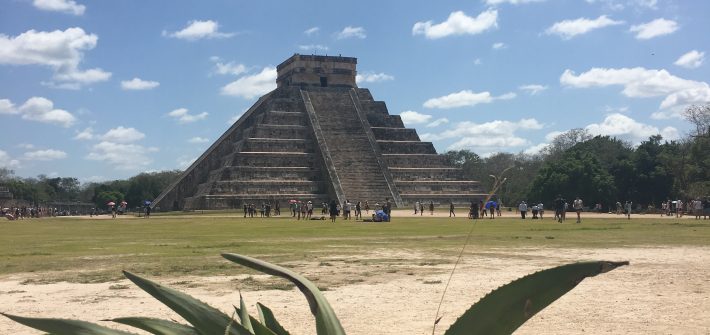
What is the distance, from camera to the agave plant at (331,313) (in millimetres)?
1371

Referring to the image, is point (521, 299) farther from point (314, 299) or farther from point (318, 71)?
point (318, 71)

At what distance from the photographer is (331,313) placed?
5.08 ft

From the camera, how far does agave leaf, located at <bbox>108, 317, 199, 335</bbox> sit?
4.94ft

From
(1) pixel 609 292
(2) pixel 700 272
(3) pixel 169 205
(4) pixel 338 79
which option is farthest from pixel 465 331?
(4) pixel 338 79

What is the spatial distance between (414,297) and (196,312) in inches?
213

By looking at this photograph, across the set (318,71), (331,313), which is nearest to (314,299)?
(331,313)

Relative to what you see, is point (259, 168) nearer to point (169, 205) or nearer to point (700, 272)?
point (169, 205)

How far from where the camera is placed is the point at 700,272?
870cm

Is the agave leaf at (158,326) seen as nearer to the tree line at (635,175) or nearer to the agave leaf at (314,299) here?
the agave leaf at (314,299)

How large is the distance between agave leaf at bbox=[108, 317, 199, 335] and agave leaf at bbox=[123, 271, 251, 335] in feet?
0.08

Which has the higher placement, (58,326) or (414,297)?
(58,326)

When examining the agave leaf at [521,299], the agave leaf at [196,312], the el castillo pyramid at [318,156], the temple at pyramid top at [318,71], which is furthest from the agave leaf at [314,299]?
the temple at pyramid top at [318,71]

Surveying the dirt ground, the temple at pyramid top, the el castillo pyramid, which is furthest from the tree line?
the dirt ground

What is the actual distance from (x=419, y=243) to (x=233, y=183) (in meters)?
29.7
